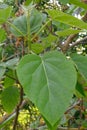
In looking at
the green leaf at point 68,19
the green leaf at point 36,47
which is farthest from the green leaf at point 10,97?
the green leaf at point 68,19

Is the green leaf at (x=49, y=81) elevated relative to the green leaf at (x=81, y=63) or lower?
elevated

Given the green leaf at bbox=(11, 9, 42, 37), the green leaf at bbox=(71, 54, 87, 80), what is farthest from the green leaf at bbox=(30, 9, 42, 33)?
the green leaf at bbox=(71, 54, 87, 80)

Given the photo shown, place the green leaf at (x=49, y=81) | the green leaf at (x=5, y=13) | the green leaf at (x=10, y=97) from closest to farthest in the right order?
the green leaf at (x=49, y=81), the green leaf at (x=5, y=13), the green leaf at (x=10, y=97)

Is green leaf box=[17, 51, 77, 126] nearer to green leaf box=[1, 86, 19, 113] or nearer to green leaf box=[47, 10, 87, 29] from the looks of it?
green leaf box=[47, 10, 87, 29]

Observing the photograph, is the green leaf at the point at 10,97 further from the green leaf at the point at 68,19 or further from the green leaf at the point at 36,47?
the green leaf at the point at 68,19

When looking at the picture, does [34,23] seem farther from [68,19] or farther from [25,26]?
[68,19]
